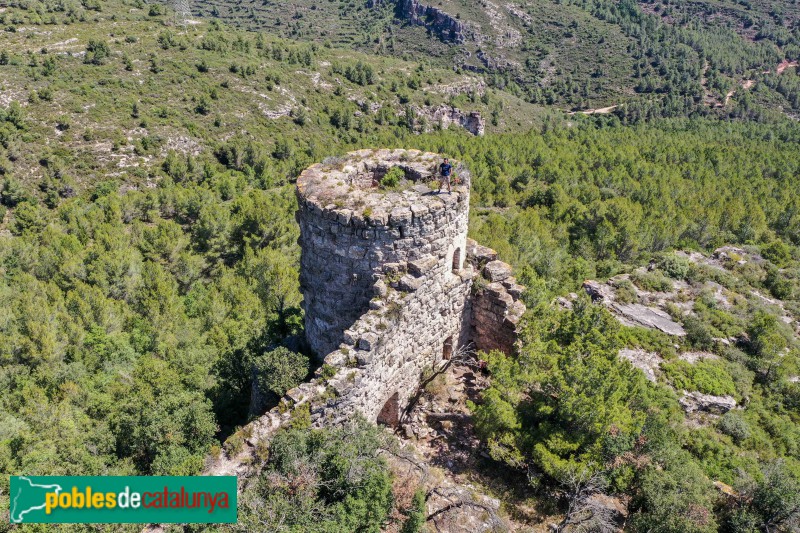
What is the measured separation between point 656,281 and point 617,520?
18.4m

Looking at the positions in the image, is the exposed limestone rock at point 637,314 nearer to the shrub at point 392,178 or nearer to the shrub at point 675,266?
the shrub at point 675,266

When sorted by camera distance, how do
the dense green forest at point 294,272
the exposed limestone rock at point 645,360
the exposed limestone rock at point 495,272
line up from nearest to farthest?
1. the dense green forest at point 294,272
2. the exposed limestone rock at point 495,272
3. the exposed limestone rock at point 645,360

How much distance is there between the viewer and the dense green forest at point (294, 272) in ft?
34.0

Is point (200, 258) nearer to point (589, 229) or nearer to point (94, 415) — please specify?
point (94, 415)

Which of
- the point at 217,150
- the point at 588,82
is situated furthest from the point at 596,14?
the point at 217,150

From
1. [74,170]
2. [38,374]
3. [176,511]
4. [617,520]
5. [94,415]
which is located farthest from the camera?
[74,170]

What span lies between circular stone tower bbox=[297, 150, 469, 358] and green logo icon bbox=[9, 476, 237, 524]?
194 inches

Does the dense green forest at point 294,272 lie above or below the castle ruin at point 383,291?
below

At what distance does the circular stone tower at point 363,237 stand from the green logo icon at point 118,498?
4918 millimetres

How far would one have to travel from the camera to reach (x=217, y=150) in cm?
6850

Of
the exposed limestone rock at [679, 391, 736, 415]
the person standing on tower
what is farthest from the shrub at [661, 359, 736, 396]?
the person standing on tower

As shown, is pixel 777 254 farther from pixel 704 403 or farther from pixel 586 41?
pixel 586 41

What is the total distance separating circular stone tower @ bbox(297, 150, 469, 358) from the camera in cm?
1070

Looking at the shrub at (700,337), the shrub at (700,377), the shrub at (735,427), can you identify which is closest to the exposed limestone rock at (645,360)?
the shrub at (700,377)
